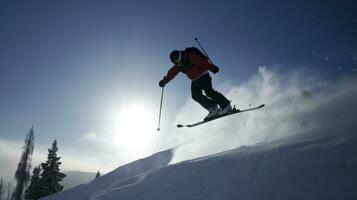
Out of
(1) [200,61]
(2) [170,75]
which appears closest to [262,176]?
(2) [170,75]

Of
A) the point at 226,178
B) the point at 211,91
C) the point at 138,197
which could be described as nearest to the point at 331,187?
the point at 226,178

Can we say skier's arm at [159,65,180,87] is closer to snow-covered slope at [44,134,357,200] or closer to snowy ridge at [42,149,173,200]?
snow-covered slope at [44,134,357,200]

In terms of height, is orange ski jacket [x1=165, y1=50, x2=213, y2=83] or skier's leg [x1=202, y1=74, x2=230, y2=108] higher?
orange ski jacket [x1=165, y1=50, x2=213, y2=83]

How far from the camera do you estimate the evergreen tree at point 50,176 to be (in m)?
33.5

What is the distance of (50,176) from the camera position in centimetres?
3406

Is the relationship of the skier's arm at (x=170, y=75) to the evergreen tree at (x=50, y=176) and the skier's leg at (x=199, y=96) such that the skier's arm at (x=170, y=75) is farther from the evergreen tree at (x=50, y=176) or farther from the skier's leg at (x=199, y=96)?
the evergreen tree at (x=50, y=176)

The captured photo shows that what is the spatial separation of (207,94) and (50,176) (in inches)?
1156

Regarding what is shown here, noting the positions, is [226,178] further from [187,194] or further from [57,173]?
[57,173]

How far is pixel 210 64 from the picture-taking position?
1009cm

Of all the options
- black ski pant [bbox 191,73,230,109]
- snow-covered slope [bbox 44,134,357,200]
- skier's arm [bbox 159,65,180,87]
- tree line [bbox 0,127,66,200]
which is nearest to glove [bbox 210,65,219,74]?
black ski pant [bbox 191,73,230,109]

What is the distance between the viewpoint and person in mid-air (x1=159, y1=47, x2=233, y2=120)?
10008mm

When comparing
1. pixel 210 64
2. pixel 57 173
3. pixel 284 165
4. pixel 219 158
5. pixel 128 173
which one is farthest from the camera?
pixel 57 173

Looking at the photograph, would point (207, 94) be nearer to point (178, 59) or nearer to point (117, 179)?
point (178, 59)

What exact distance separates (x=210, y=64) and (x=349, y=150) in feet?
24.5
